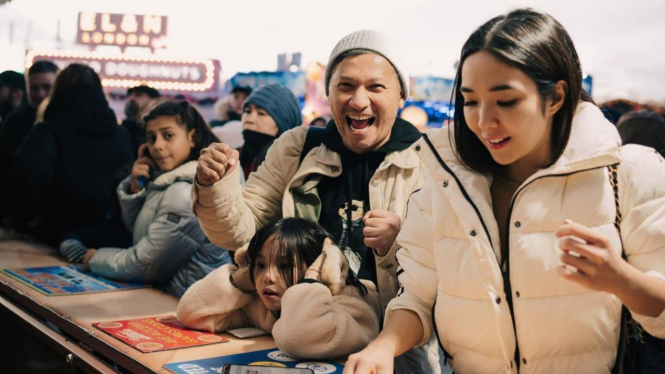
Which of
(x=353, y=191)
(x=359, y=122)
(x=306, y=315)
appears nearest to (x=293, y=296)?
(x=306, y=315)

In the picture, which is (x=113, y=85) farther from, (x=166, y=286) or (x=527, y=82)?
(x=527, y=82)

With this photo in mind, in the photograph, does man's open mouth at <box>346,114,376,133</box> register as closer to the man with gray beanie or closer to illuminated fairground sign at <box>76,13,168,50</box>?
the man with gray beanie

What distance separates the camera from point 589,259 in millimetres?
1140

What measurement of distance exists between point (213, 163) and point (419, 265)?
749 mm

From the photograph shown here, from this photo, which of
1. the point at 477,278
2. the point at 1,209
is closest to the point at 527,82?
the point at 477,278

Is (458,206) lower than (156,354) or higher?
higher

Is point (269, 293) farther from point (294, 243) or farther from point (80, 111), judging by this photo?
point (80, 111)

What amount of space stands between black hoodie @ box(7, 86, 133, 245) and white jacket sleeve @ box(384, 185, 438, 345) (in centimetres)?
243

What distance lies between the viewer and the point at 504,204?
1508 millimetres

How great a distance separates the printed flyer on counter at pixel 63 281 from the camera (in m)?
2.62

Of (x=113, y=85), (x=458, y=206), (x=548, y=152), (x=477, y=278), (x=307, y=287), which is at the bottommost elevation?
(x=307, y=287)

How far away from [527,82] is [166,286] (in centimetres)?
203

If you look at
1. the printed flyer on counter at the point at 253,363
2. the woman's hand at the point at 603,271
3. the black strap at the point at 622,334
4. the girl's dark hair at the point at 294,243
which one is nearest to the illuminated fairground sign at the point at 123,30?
the girl's dark hair at the point at 294,243

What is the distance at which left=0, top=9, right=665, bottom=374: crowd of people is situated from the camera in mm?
1321
